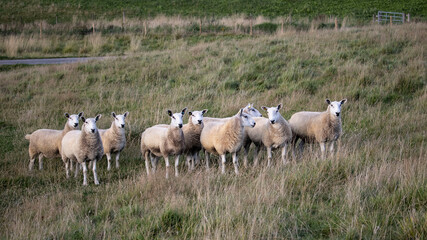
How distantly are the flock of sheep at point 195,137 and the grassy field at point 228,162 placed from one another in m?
0.46

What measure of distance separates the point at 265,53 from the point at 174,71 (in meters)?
4.07

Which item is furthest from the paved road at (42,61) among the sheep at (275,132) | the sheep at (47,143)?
the sheep at (275,132)

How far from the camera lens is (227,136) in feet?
31.5

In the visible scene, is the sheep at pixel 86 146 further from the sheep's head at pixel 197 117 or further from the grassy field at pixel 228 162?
the sheep's head at pixel 197 117

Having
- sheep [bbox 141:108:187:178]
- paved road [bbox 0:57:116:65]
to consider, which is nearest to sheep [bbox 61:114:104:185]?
sheep [bbox 141:108:187:178]

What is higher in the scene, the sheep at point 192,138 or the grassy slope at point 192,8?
the grassy slope at point 192,8

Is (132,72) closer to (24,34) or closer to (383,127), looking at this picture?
(383,127)

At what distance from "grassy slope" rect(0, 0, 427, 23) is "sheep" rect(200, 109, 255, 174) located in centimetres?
3523

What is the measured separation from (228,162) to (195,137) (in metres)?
1.01

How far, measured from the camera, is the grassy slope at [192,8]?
44.7 meters

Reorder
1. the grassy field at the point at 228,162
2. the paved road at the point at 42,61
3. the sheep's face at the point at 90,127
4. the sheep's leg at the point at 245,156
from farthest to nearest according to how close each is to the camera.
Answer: the paved road at the point at 42,61 → the sheep's leg at the point at 245,156 → the sheep's face at the point at 90,127 → the grassy field at the point at 228,162

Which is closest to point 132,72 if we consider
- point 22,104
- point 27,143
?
point 22,104

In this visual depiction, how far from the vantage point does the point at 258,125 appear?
10.4 m

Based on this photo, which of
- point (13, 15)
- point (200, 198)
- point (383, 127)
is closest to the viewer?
point (200, 198)
